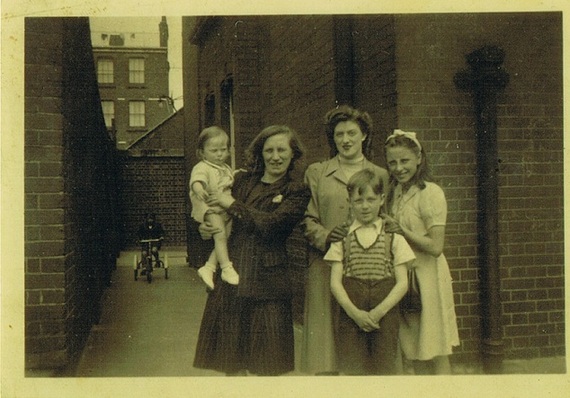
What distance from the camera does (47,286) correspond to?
12.8 feet

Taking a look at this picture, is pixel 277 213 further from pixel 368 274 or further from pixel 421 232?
pixel 421 232

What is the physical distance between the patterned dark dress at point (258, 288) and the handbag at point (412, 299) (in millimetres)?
660

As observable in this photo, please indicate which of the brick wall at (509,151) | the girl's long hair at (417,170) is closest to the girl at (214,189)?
the girl's long hair at (417,170)

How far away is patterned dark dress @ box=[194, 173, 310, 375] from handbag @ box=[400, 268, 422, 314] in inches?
26.0

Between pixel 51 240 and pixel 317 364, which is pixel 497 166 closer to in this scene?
pixel 317 364

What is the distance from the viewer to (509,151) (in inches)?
165

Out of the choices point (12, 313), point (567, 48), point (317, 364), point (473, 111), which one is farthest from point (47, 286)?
point (567, 48)

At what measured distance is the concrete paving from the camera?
4082 millimetres

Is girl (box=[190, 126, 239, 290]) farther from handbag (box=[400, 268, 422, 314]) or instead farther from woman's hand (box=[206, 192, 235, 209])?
handbag (box=[400, 268, 422, 314])

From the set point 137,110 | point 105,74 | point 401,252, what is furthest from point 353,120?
point 105,74

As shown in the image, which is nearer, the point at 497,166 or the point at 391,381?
the point at 391,381

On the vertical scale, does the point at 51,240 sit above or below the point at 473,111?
below

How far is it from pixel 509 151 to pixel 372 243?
1.38m

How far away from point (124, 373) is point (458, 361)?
2.18m
